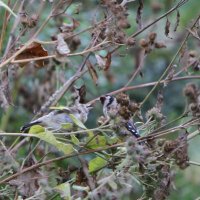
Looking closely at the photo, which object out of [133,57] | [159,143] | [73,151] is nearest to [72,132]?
[73,151]

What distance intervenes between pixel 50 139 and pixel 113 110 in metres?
0.13

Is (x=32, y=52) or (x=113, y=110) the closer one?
(x=113, y=110)

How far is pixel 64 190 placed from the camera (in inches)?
54.0

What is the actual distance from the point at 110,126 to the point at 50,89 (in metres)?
0.81

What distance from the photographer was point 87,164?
1.48 m

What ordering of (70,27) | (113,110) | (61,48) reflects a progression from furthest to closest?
1. (70,27)
2. (61,48)
3. (113,110)

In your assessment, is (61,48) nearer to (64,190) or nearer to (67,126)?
(67,126)

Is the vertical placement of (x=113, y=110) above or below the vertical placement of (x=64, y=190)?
above

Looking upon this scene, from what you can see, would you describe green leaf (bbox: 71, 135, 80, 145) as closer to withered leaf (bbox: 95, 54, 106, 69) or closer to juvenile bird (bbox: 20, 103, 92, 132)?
juvenile bird (bbox: 20, 103, 92, 132)

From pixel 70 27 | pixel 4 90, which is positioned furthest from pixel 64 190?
pixel 70 27

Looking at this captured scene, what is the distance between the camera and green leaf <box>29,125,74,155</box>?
1.36m

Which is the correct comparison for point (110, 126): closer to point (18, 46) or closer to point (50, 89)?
point (18, 46)

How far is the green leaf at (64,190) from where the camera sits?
1358 millimetres

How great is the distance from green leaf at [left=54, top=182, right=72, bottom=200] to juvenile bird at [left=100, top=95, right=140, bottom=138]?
0.48ft
